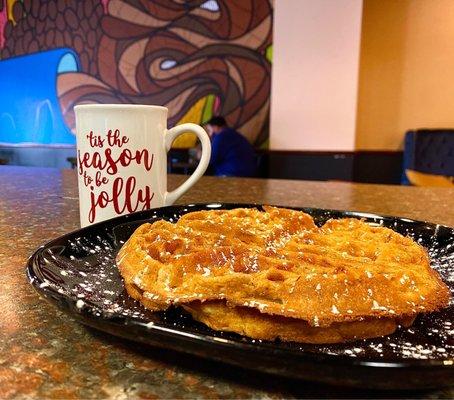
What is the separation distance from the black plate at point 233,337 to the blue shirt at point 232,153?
386cm

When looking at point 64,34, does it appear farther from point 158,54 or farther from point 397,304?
point 397,304

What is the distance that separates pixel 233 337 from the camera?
0.34 m

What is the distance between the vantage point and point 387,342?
346mm

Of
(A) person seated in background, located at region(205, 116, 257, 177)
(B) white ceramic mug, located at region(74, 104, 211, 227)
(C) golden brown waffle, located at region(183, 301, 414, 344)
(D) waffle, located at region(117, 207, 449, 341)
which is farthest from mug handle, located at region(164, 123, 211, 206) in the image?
(A) person seated in background, located at region(205, 116, 257, 177)

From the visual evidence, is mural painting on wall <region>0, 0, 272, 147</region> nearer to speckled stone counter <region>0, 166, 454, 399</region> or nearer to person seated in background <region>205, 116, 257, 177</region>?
person seated in background <region>205, 116, 257, 177</region>

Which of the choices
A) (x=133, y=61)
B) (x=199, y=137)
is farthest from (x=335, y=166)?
(x=199, y=137)

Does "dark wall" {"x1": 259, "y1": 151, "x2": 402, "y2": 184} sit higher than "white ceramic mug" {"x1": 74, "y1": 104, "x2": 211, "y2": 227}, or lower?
lower

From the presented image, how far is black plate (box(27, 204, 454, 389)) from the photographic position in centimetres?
28

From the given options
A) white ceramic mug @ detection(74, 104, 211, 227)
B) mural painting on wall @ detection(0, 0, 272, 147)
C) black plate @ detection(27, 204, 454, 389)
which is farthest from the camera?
mural painting on wall @ detection(0, 0, 272, 147)

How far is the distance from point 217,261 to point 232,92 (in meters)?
4.66

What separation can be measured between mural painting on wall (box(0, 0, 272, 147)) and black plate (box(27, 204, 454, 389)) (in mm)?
4357

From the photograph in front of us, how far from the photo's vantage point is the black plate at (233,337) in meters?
0.28

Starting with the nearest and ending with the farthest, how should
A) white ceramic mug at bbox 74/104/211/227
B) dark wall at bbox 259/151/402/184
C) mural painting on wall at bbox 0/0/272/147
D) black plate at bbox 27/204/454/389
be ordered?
black plate at bbox 27/204/454/389 < white ceramic mug at bbox 74/104/211/227 < dark wall at bbox 259/151/402/184 < mural painting on wall at bbox 0/0/272/147

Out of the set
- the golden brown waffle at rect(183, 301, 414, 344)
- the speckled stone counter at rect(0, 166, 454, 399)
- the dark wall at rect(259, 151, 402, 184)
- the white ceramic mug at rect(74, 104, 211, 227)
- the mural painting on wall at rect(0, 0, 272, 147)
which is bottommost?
the dark wall at rect(259, 151, 402, 184)
